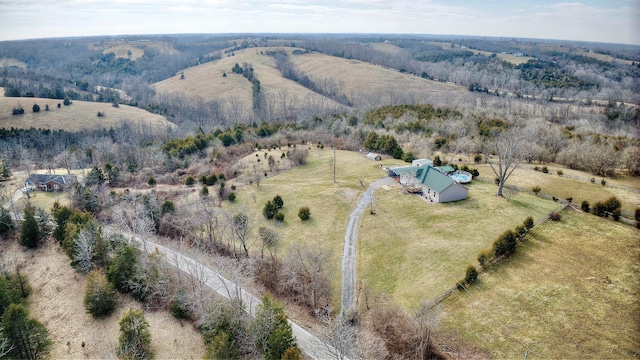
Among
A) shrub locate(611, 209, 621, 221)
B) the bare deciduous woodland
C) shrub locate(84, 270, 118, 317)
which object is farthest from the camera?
shrub locate(611, 209, 621, 221)

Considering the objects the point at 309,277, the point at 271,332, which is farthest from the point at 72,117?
the point at 271,332

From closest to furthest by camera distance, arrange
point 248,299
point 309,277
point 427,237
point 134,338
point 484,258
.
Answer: point 134,338, point 484,258, point 248,299, point 309,277, point 427,237

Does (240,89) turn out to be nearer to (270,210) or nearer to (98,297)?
(270,210)

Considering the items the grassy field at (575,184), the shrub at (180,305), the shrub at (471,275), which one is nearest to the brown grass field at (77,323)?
the shrub at (180,305)

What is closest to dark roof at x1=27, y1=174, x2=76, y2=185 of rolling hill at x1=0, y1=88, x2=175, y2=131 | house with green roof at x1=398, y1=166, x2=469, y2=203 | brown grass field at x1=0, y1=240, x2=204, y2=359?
brown grass field at x1=0, y1=240, x2=204, y2=359

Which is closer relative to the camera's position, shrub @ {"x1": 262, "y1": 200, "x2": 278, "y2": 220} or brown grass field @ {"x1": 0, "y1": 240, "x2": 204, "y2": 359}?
brown grass field @ {"x1": 0, "y1": 240, "x2": 204, "y2": 359}

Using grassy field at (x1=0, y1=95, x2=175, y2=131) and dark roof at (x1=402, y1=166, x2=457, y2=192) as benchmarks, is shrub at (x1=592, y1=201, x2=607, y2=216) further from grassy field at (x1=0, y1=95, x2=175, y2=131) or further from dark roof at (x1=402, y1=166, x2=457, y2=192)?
grassy field at (x1=0, y1=95, x2=175, y2=131)

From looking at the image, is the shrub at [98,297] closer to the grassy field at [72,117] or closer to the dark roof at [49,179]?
Result: the dark roof at [49,179]
